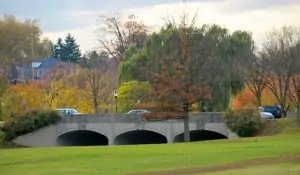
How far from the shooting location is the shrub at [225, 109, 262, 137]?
60.0 m

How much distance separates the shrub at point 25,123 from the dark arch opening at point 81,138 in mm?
3192

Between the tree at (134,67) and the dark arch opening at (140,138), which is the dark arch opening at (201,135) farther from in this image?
the tree at (134,67)

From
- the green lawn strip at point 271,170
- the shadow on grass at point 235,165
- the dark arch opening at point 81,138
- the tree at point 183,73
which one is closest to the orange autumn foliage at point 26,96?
the dark arch opening at point 81,138

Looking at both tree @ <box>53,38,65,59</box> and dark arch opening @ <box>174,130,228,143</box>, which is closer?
dark arch opening @ <box>174,130,228,143</box>

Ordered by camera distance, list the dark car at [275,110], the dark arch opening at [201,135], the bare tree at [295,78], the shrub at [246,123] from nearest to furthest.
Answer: the shrub at [246,123] < the bare tree at [295,78] < the dark arch opening at [201,135] < the dark car at [275,110]

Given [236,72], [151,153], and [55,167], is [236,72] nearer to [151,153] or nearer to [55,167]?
[151,153]

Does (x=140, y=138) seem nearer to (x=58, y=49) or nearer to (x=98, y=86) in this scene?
(x=98, y=86)

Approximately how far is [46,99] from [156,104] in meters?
34.0

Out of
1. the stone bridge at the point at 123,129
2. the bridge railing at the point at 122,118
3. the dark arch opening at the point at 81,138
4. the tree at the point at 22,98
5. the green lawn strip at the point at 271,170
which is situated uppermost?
the tree at the point at 22,98

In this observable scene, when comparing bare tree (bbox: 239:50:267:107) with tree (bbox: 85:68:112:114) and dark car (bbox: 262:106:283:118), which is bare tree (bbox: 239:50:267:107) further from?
tree (bbox: 85:68:112:114)

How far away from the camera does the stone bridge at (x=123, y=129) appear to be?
6494cm

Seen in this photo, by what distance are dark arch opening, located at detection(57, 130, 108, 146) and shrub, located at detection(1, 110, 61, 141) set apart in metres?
3.19

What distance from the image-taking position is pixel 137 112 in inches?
2849

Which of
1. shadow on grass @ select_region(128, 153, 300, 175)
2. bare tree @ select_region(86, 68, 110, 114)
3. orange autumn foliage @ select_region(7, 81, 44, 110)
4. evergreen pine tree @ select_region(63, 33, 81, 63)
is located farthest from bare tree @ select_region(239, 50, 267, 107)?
evergreen pine tree @ select_region(63, 33, 81, 63)
